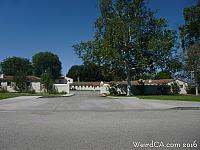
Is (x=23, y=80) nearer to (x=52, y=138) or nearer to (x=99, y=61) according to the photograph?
(x=99, y=61)

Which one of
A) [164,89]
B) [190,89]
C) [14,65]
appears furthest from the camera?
[14,65]

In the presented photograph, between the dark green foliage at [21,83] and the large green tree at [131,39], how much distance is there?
18626 mm

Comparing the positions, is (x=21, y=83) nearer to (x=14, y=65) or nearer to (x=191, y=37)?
(x=191, y=37)

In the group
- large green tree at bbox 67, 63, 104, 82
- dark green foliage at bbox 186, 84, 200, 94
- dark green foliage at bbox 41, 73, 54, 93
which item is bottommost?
dark green foliage at bbox 186, 84, 200, 94

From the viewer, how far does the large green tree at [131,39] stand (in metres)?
47.3

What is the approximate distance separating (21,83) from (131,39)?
26.1 metres

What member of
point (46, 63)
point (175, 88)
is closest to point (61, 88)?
point (175, 88)

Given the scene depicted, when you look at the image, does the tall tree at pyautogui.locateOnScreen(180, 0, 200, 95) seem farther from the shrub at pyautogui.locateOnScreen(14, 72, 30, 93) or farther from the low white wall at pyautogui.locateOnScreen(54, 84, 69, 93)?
the shrub at pyautogui.locateOnScreen(14, 72, 30, 93)

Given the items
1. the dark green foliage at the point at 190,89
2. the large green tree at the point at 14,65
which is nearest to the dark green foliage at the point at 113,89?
the dark green foliage at the point at 190,89

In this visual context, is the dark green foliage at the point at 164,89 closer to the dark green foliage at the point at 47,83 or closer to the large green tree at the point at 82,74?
the dark green foliage at the point at 47,83

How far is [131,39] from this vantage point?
159 feet

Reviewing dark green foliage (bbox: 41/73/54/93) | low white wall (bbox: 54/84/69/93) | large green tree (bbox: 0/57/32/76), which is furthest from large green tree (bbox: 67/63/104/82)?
dark green foliage (bbox: 41/73/54/93)

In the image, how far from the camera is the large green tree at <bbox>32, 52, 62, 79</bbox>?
13600 centimetres

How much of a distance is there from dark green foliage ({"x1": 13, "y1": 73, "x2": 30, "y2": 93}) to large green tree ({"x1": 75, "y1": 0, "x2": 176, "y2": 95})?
18626 millimetres
